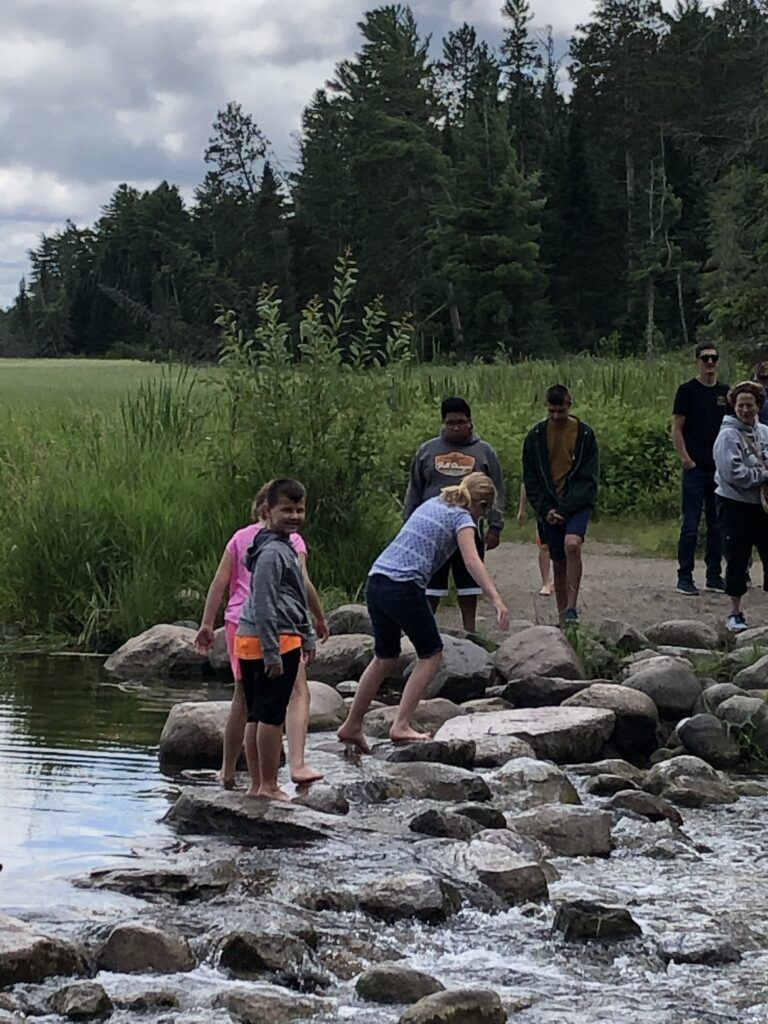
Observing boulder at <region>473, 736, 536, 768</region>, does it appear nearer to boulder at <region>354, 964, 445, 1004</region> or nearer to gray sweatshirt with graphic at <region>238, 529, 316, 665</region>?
gray sweatshirt with graphic at <region>238, 529, 316, 665</region>

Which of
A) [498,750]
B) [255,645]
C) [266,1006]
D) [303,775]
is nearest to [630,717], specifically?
[498,750]

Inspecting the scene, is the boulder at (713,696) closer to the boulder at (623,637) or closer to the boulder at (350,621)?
the boulder at (623,637)

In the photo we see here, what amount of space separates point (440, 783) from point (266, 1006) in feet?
9.78

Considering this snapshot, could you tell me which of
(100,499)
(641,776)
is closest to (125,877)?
(641,776)

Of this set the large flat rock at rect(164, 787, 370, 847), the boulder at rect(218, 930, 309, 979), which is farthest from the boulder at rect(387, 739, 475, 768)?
the boulder at rect(218, 930, 309, 979)

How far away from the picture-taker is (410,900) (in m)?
6.03

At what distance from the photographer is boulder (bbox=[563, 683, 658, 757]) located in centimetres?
919

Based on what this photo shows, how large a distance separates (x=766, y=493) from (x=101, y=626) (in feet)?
17.3

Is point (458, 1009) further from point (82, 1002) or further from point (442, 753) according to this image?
point (442, 753)

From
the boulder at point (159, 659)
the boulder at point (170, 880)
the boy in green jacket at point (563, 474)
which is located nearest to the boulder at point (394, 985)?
the boulder at point (170, 880)

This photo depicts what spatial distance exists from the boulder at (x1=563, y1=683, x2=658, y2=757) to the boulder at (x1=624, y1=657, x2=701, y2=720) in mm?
360

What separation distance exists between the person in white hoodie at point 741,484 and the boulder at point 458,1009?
6986mm

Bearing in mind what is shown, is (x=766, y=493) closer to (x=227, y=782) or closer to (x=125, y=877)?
(x=227, y=782)

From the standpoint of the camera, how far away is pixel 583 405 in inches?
882
